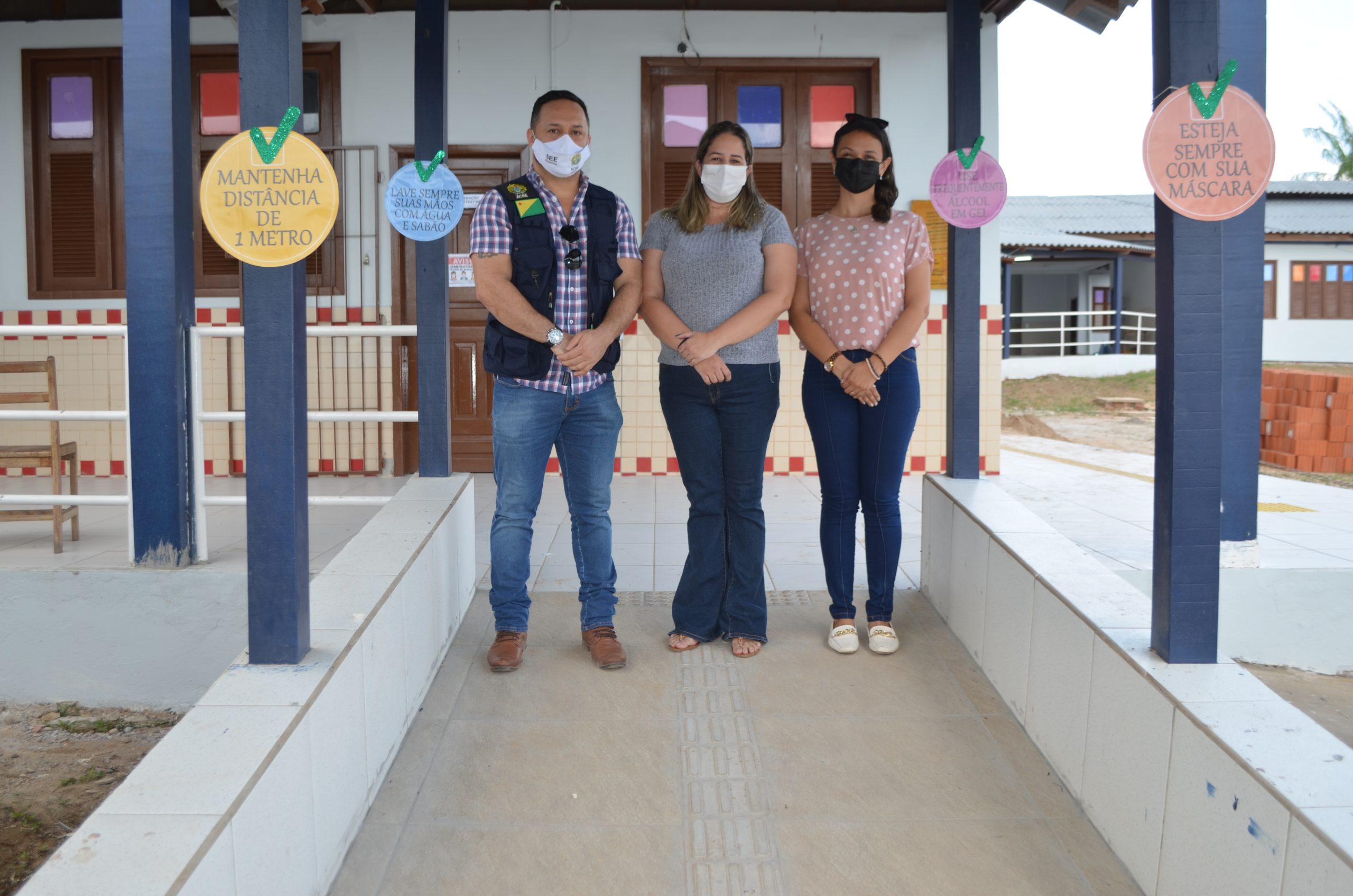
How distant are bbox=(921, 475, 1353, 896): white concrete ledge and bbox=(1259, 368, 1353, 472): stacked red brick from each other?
23.2 feet

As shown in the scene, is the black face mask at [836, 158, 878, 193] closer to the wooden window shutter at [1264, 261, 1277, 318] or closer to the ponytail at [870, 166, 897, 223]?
the ponytail at [870, 166, 897, 223]

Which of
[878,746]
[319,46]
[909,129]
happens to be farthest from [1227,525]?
[319,46]

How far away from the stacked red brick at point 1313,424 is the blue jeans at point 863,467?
271 inches

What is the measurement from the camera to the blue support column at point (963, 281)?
3.29 m

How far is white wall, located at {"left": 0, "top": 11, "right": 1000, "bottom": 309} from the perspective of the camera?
6.22 meters

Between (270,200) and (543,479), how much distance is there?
1168 millimetres

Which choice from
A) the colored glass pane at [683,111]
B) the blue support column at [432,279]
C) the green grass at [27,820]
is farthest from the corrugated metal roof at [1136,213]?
the green grass at [27,820]

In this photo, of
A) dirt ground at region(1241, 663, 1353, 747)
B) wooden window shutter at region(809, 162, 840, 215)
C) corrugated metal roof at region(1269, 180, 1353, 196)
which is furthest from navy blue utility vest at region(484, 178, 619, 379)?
corrugated metal roof at region(1269, 180, 1353, 196)

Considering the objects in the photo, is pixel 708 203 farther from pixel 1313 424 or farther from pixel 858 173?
pixel 1313 424

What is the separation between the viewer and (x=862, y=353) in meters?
2.79

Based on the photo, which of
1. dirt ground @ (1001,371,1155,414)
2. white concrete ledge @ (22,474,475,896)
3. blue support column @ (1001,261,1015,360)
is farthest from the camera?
blue support column @ (1001,261,1015,360)

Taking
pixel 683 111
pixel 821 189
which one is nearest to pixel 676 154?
pixel 683 111

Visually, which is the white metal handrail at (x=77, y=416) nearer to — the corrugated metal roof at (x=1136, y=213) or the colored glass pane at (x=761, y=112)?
the colored glass pane at (x=761, y=112)

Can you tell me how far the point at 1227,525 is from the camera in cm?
353
